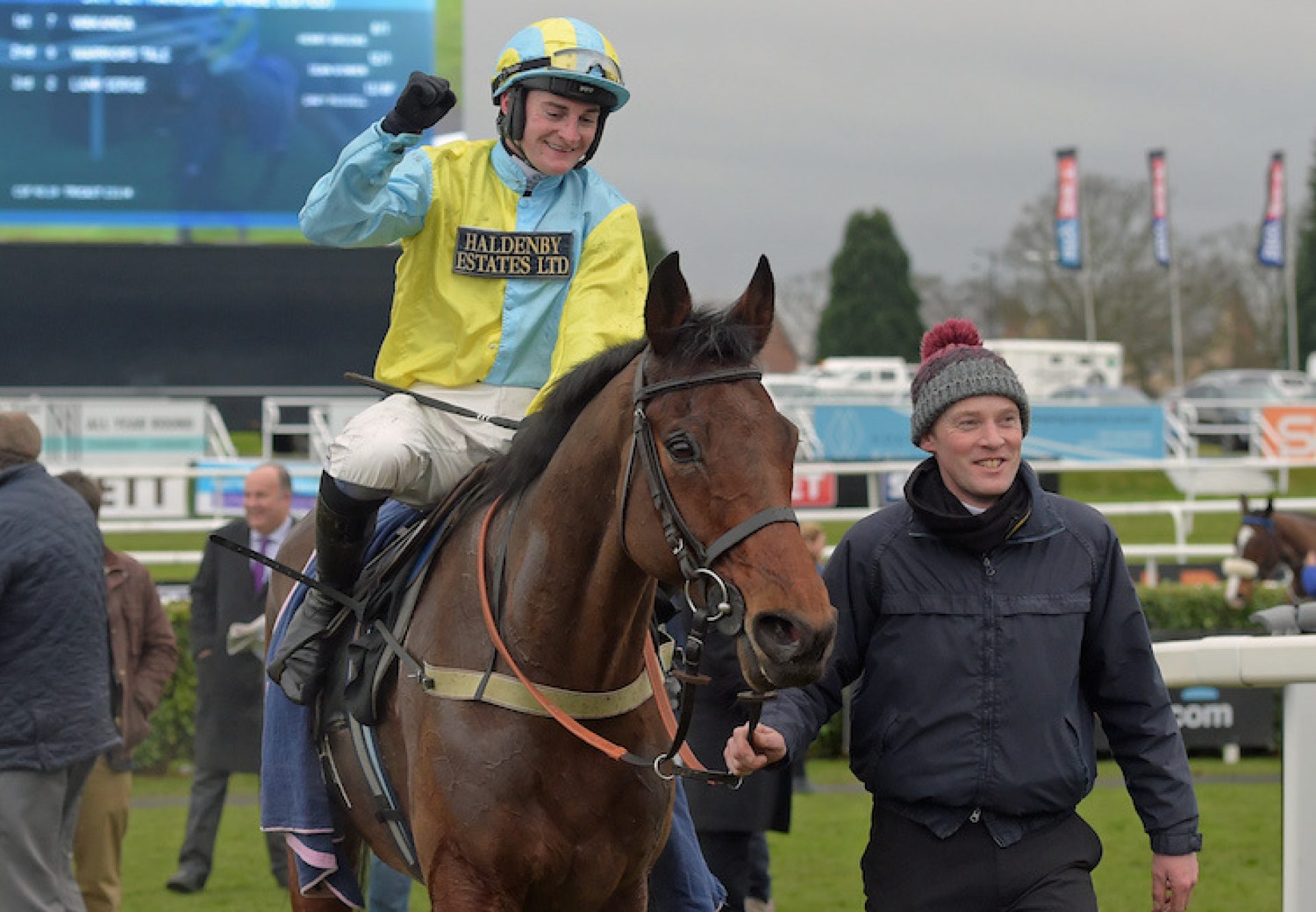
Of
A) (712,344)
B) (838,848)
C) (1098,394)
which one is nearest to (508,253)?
(712,344)

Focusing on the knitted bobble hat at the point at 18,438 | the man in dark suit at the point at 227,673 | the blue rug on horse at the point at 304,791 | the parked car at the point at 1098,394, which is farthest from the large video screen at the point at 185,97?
the parked car at the point at 1098,394

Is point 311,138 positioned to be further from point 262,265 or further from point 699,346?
point 699,346

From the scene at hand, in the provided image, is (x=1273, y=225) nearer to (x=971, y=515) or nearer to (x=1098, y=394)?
(x=1098, y=394)

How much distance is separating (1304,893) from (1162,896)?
49 centimetres

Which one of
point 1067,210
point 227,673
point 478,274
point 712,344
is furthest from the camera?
point 1067,210

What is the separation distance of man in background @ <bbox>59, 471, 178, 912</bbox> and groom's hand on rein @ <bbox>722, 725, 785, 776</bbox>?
3.39 meters

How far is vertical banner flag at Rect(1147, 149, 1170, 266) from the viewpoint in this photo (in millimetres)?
43812

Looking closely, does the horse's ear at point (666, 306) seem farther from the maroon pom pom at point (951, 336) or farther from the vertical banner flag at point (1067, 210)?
the vertical banner flag at point (1067, 210)

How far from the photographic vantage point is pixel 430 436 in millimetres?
3557

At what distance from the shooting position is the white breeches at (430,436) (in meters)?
3.45

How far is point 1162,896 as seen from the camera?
3037 millimetres

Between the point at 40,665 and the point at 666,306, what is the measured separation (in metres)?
2.68

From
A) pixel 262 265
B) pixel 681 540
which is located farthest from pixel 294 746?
pixel 262 265

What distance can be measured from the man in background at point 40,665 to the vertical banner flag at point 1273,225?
143ft
